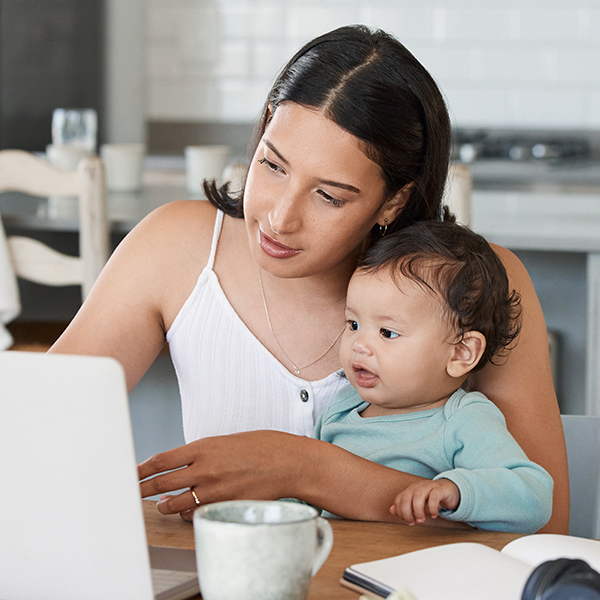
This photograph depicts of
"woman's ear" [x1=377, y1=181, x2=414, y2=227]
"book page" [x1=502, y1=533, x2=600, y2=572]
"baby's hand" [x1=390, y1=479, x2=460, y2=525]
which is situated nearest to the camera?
"book page" [x1=502, y1=533, x2=600, y2=572]

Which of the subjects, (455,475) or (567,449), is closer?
(455,475)

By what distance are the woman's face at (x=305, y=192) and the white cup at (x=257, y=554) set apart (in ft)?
1.74

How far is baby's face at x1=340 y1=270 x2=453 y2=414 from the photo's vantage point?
1046 mm

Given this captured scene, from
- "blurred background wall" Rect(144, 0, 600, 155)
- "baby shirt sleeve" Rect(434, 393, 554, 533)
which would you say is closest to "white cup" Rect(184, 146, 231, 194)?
"blurred background wall" Rect(144, 0, 600, 155)

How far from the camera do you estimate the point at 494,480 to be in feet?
2.82

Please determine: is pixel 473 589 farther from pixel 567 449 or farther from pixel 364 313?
pixel 567 449

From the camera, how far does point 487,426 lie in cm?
96

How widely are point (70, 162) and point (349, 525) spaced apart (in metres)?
2.41

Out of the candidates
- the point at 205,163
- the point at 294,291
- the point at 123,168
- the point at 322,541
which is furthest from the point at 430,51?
the point at 322,541

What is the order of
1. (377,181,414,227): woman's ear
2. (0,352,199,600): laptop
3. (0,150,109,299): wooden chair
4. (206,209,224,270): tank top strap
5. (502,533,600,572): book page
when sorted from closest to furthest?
(0,352,199,600): laptop → (502,533,600,572): book page → (377,181,414,227): woman's ear → (206,209,224,270): tank top strap → (0,150,109,299): wooden chair

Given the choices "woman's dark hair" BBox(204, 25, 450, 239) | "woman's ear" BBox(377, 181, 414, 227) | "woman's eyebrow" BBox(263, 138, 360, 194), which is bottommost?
"woman's ear" BBox(377, 181, 414, 227)

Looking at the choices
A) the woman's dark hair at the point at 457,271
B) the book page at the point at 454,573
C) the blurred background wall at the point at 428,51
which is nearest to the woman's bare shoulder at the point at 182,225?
the woman's dark hair at the point at 457,271

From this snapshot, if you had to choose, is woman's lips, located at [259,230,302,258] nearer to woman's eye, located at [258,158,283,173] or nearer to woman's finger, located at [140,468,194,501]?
woman's eye, located at [258,158,283,173]

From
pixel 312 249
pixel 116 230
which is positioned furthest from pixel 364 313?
pixel 116 230
